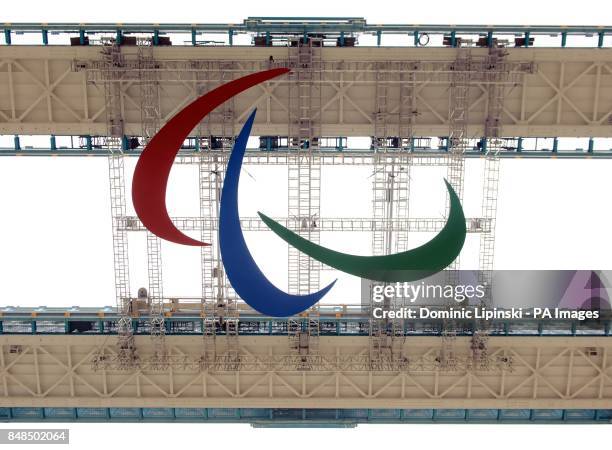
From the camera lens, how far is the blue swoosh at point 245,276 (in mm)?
17016

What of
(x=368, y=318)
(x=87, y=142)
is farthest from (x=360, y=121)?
(x=87, y=142)

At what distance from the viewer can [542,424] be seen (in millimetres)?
19438

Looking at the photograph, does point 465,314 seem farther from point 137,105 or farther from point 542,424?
point 137,105

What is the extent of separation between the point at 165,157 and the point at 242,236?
3.84m

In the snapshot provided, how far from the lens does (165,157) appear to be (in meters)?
16.7

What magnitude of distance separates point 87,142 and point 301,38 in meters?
8.78

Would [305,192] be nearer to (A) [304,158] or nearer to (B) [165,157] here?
(A) [304,158]

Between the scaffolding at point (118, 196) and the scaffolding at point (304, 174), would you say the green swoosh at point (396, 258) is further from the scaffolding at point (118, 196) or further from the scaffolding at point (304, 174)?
the scaffolding at point (118, 196)

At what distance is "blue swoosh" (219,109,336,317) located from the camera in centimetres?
1702

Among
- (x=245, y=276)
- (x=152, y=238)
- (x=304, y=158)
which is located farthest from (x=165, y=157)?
(x=245, y=276)

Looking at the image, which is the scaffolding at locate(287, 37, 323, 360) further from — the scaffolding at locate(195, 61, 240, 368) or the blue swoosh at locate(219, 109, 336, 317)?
the scaffolding at locate(195, 61, 240, 368)
